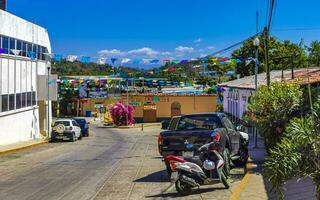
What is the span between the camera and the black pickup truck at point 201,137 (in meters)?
13.0

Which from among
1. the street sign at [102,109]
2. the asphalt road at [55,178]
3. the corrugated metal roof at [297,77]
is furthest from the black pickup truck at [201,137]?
the street sign at [102,109]

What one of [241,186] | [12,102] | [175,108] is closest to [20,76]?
[12,102]

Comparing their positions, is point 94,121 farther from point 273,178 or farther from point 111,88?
point 273,178

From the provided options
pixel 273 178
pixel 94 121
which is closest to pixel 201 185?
pixel 273 178

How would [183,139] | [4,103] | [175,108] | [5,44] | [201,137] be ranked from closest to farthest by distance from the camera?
1. [201,137]
2. [183,139]
3. [4,103]
4. [5,44]
5. [175,108]

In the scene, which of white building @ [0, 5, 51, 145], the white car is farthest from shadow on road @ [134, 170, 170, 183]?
the white car

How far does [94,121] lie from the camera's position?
79312mm

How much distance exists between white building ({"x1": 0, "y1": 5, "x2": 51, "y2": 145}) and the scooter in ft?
69.9

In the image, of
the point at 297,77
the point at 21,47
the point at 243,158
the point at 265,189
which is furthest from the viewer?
the point at 21,47

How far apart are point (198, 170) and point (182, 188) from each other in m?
0.59

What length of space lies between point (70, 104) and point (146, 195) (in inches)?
3256

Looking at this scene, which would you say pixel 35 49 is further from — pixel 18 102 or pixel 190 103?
pixel 190 103

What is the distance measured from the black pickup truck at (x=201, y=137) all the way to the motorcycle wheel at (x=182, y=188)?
1268 mm

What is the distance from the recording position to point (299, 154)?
5406 millimetres
